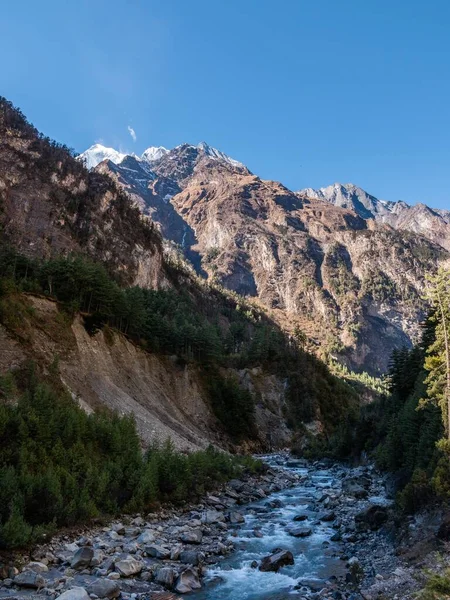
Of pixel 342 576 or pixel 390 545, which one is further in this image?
pixel 390 545

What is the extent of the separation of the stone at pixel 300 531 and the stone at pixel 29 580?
14047 millimetres

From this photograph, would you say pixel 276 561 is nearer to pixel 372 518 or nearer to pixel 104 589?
pixel 372 518

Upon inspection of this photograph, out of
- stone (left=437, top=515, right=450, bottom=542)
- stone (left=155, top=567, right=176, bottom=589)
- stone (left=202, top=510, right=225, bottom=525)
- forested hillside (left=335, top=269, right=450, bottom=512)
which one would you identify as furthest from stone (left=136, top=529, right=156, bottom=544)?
forested hillside (left=335, top=269, right=450, bottom=512)

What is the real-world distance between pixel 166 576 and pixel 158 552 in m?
2.50

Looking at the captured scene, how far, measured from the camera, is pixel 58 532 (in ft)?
58.2

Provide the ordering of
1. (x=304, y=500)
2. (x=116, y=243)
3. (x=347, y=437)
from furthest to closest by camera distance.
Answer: (x=116, y=243), (x=347, y=437), (x=304, y=500)

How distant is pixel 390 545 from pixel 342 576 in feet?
12.7

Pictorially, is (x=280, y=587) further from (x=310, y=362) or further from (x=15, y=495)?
(x=310, y=362)

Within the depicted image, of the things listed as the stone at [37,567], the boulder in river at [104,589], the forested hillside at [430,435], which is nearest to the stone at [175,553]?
the boulder in river at [104,589]

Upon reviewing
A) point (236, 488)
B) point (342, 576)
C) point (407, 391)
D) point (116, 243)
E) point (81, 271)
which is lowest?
point (236, 488)

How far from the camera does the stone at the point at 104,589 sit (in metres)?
13.4

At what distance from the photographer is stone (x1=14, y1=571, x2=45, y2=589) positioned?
1336cm

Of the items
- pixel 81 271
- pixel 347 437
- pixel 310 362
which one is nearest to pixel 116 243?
pixel 310 362

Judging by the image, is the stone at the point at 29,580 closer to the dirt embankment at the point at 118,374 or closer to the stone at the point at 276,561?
the stone at the point at 276,561
